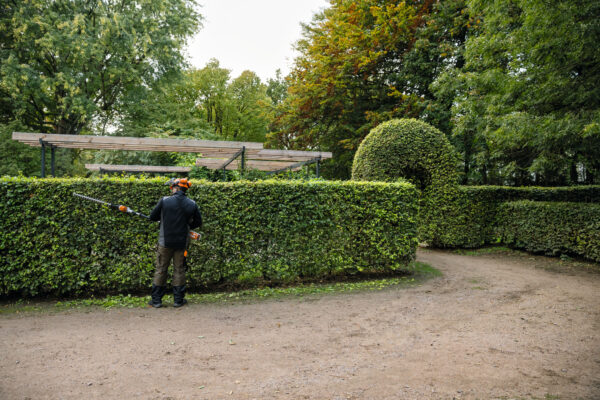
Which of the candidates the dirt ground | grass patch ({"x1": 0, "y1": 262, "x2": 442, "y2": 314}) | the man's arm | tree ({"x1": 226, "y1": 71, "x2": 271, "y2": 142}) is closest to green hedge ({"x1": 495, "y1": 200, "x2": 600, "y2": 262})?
the dirt ground

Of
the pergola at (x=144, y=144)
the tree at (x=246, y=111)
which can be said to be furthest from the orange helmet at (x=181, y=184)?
the tree at (x=246, y=111)

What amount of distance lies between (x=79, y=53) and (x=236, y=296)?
658 inches

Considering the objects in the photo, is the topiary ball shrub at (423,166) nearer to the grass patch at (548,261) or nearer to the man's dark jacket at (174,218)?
the grass patch at (548,261)

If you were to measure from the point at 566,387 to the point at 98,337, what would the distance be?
17.3 ft

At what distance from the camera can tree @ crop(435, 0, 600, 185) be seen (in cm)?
739

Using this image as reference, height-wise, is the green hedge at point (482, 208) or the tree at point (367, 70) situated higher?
the tree at point (367, 70)

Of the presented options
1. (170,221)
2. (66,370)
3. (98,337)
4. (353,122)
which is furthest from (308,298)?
(353,122)

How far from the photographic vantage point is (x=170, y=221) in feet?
17.8

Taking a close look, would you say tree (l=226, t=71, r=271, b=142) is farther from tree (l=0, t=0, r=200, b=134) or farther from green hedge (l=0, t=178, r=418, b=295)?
green hedge (l=0, t=178, r=418, b=295)

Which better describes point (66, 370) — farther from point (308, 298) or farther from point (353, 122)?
point (353, 122)

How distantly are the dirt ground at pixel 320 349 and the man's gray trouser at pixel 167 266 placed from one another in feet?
1.85

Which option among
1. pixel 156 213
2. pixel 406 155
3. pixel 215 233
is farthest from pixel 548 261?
pixel 156 213

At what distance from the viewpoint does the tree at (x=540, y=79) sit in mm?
7395

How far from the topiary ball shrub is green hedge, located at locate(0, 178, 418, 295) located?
3230 mm
